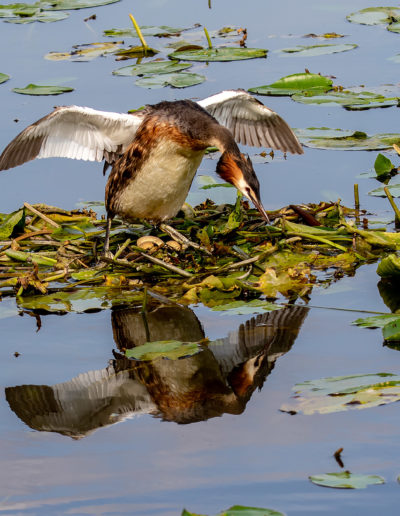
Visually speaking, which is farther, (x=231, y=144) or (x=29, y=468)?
(x=231, y=144)

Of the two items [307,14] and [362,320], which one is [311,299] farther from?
[307,14]

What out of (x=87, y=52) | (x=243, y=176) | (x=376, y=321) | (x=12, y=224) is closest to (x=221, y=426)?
(x=376, y=321)

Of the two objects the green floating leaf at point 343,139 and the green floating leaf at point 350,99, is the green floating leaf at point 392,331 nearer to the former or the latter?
the green floating leaf at point 343,139

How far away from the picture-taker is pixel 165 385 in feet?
16.8

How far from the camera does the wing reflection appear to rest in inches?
191

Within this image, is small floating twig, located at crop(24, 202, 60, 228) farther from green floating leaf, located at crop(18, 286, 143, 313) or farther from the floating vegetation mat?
green floating leaf, located at crop(18, 286, 143, 313)

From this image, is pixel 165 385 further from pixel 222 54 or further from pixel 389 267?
pixel 222 54

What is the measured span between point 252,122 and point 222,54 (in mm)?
3559

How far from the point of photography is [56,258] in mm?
6996

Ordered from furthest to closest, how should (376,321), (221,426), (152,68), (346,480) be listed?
(152,68) < (376,321) < (221,426) < (346,480)

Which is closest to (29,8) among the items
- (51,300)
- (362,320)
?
(51,300)

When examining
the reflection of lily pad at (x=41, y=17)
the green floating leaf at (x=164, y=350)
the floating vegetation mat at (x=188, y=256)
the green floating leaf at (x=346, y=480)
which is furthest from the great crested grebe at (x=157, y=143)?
the reflection of lily pad at (x=41, y=17)

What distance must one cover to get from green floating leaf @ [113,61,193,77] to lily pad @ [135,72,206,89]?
0.19 meters

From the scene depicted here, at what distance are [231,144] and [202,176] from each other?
179 cm
